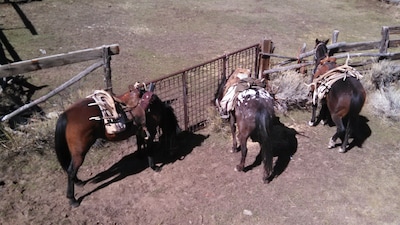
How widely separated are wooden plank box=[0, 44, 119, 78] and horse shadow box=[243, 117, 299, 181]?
121 inches

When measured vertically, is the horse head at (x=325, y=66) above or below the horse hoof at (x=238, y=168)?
above

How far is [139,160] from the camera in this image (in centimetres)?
595

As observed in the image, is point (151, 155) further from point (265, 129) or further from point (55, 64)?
point (55, 64)

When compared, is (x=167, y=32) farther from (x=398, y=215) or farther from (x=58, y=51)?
(x=398, y=215)

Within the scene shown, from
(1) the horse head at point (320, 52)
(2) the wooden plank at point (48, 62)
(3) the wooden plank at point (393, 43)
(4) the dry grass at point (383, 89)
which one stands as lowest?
(4) the dry grass at point (383, 89)

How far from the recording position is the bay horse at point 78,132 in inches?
183

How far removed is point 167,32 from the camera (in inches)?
482

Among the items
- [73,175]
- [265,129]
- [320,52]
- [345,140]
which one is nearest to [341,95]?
[345,140]

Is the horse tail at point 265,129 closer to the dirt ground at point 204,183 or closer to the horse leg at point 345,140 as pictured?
the dirt ground at point 204,183

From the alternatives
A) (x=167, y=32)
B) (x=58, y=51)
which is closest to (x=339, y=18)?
(x=167, y=32)

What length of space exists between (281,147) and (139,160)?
7.92 feet

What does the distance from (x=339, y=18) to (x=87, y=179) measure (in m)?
12.2

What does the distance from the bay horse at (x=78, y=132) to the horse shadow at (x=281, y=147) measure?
2009mm

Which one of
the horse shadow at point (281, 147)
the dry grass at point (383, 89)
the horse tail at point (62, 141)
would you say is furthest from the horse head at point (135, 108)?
the dry grass at point (383, 89)
